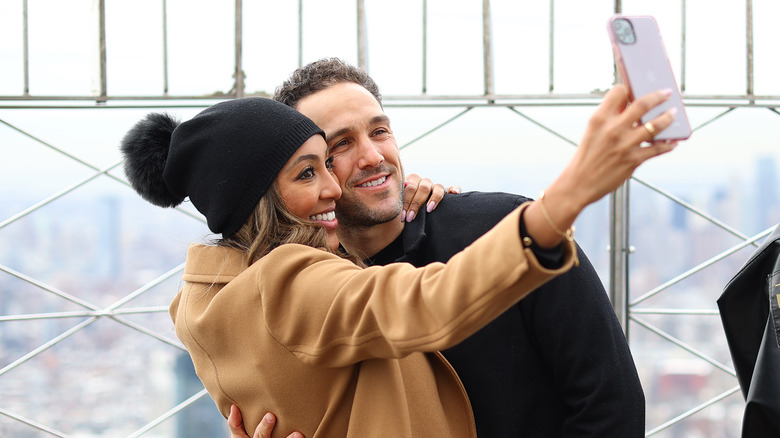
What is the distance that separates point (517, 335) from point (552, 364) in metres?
0.09

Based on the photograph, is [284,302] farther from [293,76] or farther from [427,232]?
[293,76]

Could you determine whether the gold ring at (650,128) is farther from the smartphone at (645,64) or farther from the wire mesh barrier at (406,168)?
the wire mesh barrier at (406,168)

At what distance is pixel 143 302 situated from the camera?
4.55 metres

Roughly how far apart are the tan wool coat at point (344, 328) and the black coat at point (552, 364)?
4.6 inches

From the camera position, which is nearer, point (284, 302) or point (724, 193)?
point (284, 302)

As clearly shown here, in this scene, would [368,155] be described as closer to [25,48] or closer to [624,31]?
[624,31]


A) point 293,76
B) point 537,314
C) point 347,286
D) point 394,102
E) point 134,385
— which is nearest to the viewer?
point 347,286

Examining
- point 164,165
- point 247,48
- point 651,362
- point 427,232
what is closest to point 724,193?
point 651,362

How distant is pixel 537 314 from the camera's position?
5.50 feet

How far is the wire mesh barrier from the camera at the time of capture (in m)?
4.09

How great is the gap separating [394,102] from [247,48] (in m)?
0.80

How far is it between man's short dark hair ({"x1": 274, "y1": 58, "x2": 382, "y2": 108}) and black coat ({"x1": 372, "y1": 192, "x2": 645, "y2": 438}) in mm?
542

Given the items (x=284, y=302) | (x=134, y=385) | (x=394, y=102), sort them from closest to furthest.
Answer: (x=284, y=302) → (x=394, y=102) → (x=134, y=385)

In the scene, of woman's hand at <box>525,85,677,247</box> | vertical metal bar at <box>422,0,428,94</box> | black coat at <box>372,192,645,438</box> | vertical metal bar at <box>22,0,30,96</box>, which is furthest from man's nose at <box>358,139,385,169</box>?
vertical metal bar at <box>22,0,30,96</box>
